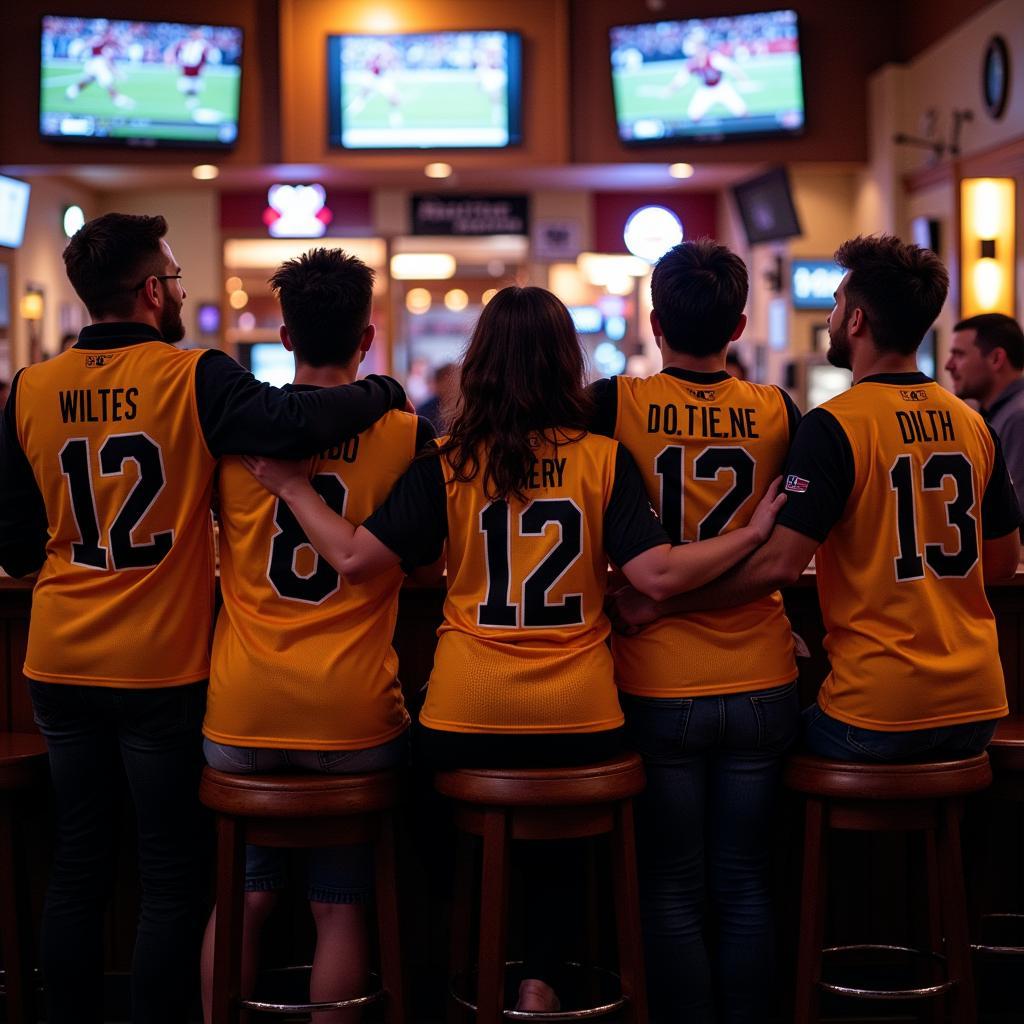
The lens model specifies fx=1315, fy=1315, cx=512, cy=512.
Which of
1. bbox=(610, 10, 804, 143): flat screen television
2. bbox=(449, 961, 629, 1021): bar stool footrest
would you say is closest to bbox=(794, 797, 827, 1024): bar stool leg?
bbox=(449, 961, 629, 1021): bar stool footrest

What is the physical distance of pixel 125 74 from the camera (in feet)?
25.4

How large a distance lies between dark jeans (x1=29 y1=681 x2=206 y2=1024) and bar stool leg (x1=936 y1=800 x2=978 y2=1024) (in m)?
1.34

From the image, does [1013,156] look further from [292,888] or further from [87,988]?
[87,988]

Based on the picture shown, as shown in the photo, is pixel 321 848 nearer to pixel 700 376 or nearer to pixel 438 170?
pixel 700 376

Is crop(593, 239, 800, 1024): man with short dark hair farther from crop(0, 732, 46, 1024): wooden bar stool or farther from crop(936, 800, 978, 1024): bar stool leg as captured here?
crop(0, 732, 46, 1024): wooden bar stool

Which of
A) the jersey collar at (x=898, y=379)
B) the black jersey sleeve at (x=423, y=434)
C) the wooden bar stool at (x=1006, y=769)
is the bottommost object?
the wooden bar stool at (x=1006, y=769)

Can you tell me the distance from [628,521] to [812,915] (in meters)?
0.79

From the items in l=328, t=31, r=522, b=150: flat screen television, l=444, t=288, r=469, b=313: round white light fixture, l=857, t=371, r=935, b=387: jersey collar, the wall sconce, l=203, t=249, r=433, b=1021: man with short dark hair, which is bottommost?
l=203, t=249, r=433, b=1021: man with short dark hair

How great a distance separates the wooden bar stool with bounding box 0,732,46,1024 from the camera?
2465 millimetres

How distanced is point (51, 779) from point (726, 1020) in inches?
52.4

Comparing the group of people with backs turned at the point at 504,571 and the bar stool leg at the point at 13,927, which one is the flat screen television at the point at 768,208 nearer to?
the group of people with backs turned at the point at 504,571

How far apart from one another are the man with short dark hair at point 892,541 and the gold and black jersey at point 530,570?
0.17 metres

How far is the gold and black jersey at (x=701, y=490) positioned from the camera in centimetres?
228

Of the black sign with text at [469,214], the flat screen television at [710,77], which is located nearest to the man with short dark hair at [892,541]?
the flat screen television at [710,77]
